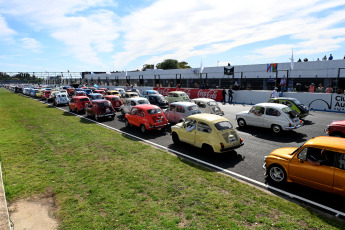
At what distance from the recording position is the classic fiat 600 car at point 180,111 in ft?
50.8

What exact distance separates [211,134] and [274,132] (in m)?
6.16

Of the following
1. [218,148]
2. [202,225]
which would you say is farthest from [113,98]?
[202,225]

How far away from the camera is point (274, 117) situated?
13.7 meters

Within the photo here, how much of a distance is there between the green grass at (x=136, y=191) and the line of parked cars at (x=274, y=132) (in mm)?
1056

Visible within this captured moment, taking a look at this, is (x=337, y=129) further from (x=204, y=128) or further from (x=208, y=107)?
(x=208, y=107)

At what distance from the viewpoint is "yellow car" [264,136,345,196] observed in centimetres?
616

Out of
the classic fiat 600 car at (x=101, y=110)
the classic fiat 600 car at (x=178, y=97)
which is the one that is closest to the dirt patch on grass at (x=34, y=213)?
the classic fiat 600 car at (x=101, y=110)

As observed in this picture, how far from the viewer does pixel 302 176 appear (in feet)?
22.4

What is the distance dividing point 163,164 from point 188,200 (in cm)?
277

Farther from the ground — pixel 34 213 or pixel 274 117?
pixel 274 117

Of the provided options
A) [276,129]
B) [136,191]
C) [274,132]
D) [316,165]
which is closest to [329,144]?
[316,165]

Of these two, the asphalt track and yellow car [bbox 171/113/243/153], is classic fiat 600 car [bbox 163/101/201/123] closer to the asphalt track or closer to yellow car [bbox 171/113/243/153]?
the asphalt track

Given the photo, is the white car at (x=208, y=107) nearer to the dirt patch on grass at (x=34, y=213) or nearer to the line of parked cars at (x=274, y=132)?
the line of parked cars at (x=274, y=132)

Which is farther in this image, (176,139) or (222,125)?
(176,139)
